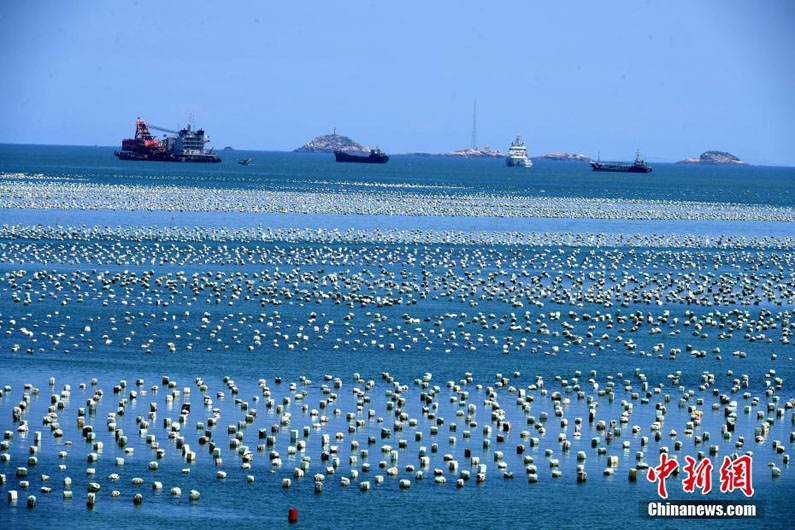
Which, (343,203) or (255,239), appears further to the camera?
(343,203)

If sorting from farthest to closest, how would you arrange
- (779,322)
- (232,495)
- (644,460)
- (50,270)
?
(50,270) → (779,322) → (644,460) → (232,495)

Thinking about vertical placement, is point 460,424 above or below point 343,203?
below

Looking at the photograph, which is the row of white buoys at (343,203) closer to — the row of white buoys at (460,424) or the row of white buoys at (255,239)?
the row of white buoys at (255,239)

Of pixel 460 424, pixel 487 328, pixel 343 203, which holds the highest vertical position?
pixel 343 203

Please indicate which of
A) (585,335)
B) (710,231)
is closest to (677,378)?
(585,335)

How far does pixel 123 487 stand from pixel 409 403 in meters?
12.6

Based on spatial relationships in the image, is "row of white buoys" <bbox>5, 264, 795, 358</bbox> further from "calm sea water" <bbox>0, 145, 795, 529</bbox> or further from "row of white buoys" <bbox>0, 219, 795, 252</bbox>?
"row of white buoys" <bbox>0, 219, 795, 252</bbox>

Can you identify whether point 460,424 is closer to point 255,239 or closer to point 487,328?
point 487,328

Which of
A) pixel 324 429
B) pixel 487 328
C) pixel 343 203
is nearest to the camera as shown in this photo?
pixel 324 429

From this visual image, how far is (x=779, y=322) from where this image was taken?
64625 millimetres

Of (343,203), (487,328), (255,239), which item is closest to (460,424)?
(487,328)

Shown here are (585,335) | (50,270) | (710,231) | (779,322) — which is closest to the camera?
(585,335)

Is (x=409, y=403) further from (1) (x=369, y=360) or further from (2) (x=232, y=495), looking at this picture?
(2) (x=232, y=495)

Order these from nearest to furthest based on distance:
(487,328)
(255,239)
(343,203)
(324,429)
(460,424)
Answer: (324,429) < (460,424) < (487,328) < (255,239) < (343,203)
